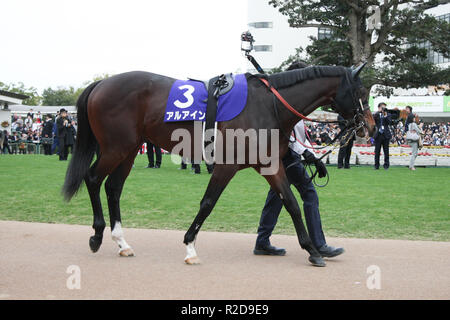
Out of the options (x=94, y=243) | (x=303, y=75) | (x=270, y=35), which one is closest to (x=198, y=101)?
(x=303, y=75)

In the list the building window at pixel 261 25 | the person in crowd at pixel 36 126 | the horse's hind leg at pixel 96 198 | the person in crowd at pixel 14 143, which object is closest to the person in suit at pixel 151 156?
the horse's hind leg at pixel 96 198

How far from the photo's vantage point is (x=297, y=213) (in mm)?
4602

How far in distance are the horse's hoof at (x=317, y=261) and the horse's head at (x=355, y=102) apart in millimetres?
1182

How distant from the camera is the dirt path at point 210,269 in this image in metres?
3.56

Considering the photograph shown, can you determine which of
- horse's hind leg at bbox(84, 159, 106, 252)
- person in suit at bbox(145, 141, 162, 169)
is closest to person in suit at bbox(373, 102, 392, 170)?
person in suit at bbox(145, 141, 162, 169)

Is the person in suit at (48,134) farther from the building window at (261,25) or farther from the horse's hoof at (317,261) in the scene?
the building window at (261,25)

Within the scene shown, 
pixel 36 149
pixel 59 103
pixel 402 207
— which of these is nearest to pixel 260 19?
pixel 59 103

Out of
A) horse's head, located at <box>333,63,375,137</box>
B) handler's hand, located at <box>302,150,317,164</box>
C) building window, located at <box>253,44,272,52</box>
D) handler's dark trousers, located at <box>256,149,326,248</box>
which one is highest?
building window, located at <box>253,44,272,52</box>

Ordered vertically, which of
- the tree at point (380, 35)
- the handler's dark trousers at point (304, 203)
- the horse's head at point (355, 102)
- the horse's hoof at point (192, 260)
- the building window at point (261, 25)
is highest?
the building window at point (261, 25)

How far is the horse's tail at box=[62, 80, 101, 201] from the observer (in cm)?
512

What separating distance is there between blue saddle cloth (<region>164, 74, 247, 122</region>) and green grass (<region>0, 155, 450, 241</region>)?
76.2 inches

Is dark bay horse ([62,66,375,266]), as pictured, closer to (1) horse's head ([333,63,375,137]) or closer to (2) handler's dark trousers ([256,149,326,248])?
(1) horse's head ([333,63,375,137])
